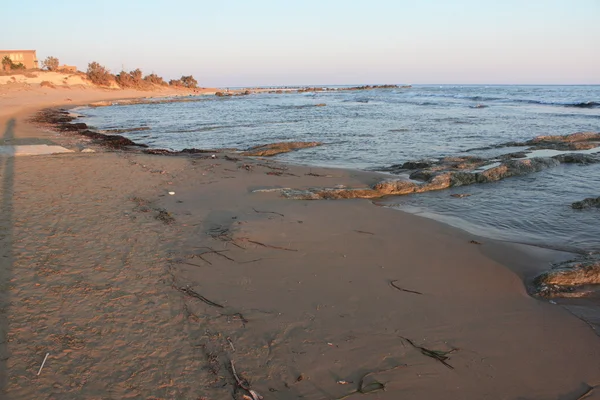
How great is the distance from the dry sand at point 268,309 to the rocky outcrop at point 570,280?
Result: 212mm

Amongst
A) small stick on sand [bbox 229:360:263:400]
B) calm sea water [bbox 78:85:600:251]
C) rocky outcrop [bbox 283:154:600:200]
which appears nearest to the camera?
small stick on sand [bbox 229:360:263:400]

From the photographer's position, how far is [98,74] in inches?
2258

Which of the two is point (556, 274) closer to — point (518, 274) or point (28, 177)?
point (518, 274)

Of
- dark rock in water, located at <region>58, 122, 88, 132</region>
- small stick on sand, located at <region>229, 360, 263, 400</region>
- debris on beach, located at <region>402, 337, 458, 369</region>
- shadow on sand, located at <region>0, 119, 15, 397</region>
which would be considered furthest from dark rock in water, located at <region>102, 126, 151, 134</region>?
debris on beach, located at <region>402, 337, 458, 369</region>

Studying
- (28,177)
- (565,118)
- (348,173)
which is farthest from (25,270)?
(565,118)

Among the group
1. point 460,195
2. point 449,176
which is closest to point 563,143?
point 449,176

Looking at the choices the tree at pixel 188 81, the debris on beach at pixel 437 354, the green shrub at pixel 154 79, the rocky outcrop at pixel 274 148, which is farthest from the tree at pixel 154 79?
the debris on beach at pixel 437 354

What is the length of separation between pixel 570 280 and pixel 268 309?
3.18m

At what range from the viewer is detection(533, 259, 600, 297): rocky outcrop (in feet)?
12.6

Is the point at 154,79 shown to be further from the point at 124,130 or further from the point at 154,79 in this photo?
the point at 124,130

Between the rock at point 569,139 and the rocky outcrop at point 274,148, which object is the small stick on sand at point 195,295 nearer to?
the rocky outcrop at point 274,148

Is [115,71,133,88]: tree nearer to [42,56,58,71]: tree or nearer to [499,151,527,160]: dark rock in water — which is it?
[42,56,58,71]: tree

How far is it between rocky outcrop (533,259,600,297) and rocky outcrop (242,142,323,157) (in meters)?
9.21

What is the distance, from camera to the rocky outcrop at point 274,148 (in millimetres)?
12234
